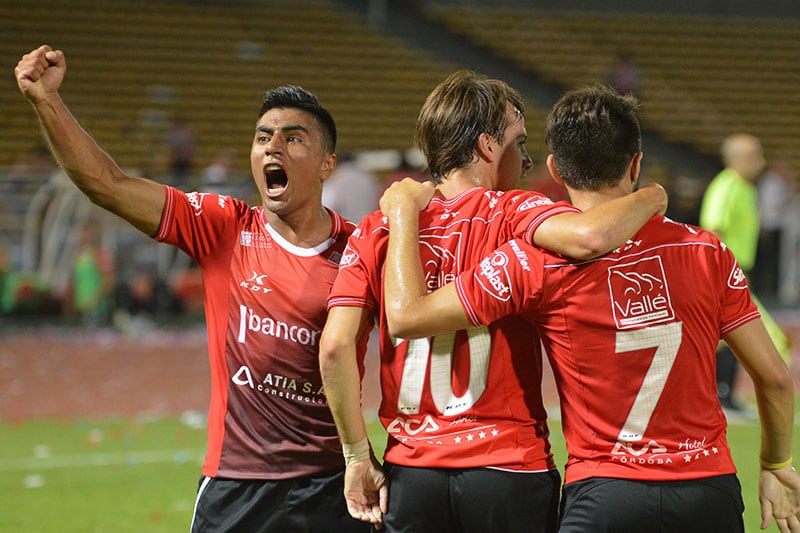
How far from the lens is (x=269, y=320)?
159 inches

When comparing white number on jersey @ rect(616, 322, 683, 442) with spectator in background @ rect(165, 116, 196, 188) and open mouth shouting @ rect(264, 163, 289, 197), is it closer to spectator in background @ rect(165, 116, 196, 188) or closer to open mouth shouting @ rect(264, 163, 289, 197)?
open mouth shouting @ rect(264, 163, 289, 197)

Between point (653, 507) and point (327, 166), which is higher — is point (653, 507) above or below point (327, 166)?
below

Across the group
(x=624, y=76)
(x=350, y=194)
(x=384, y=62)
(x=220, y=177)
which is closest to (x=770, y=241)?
(x=624, y=76)

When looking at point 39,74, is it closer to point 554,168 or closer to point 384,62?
point 554,168

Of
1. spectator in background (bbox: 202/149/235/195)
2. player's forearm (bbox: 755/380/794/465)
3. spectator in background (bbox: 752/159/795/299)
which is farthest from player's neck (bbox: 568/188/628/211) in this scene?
spectator in background (bbox: 752/159/795/299)

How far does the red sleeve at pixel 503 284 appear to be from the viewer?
3232mm

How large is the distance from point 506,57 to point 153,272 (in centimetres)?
1038

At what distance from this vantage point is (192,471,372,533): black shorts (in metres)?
3.95

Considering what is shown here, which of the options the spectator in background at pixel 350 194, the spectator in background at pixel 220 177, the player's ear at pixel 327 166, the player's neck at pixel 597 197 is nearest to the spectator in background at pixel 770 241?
the spectator in background at pixel 350 194

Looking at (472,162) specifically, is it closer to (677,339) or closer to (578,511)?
(677,339)

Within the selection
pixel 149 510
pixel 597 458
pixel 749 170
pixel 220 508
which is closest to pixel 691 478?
pixel 597 458

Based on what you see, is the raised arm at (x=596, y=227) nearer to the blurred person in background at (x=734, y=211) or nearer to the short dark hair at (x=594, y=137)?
the short dark hair at (x=594, y=137)

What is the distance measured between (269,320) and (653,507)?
1.51 metres

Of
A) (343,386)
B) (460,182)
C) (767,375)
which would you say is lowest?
(343,386)
